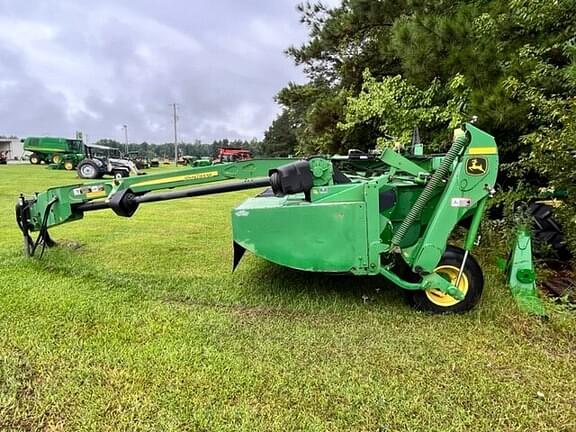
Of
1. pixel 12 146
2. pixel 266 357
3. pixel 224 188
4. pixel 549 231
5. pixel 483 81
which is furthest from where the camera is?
pixel 12 146

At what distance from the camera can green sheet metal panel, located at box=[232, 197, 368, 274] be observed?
2.95 m

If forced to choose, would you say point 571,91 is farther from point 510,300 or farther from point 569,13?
point 510,300

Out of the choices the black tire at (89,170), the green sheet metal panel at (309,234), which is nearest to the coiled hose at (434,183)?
the green sheet metal panel at (309,234)

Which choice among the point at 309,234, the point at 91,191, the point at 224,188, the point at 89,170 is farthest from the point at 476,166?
the point at 89,170

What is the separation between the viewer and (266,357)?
2.53 meters

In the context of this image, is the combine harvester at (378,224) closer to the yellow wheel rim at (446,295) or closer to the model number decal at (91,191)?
the yellow wheel rim at (446,295)

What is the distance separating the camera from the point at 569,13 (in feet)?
14.4

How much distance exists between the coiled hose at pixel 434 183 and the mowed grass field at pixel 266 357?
1.95 feet

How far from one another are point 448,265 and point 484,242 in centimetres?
212

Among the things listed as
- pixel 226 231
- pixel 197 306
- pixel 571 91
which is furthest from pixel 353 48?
pixel 197 306

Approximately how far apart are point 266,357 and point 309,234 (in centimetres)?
89

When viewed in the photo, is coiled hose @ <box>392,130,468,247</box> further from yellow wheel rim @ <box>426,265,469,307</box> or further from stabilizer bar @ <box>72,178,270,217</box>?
stabilizer bar @ <box>72,178,270,217</box>

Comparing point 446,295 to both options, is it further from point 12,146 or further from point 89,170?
point 12,146

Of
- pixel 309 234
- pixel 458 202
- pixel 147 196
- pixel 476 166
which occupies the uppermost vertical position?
pixel 476 166
